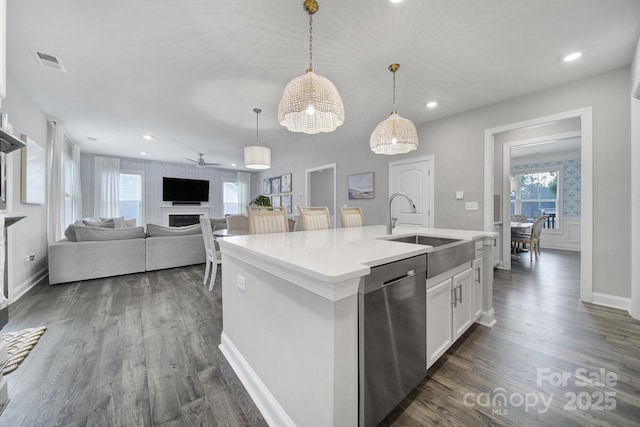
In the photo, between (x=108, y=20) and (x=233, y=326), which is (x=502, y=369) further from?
(x=108, y=20)

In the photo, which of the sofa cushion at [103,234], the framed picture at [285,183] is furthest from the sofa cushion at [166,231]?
the framed picture at [285,183]

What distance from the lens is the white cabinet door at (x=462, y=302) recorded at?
67.5 inches

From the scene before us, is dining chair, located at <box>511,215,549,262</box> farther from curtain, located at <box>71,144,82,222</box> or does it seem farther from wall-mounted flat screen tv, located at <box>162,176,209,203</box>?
curtain, located at <box>71,144,82,222</box>

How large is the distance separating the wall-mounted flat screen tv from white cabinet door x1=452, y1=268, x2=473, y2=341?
8178 mm

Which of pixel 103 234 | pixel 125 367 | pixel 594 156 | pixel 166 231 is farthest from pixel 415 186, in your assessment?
pixel 103 234

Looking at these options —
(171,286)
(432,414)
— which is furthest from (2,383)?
(432,414)

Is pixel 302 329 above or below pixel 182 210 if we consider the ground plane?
below

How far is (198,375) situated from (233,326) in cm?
34

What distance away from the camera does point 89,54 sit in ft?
7.38

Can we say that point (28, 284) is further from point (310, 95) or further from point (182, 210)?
point (182, 210)

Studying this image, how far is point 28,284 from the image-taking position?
10.2 ft

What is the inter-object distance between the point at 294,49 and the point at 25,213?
12.8 ft

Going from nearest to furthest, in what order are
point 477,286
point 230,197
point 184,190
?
point 477,286 → point 184,190 → point 230,197

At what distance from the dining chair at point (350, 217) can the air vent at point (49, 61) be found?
3.31 m
